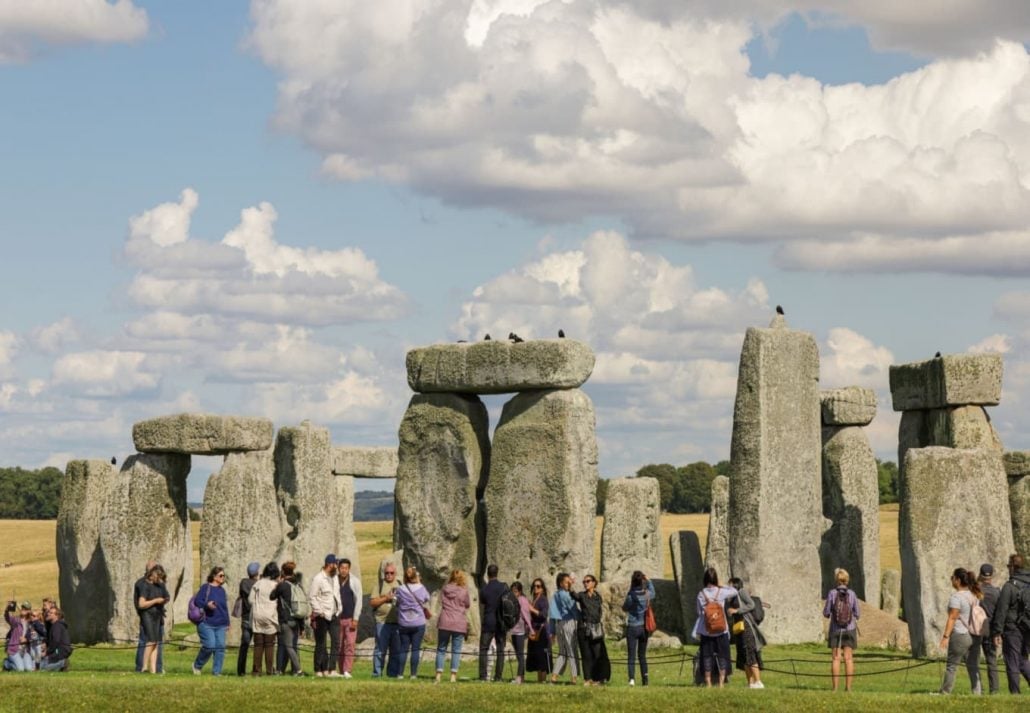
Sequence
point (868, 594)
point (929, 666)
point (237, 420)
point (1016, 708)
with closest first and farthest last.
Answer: point (1016, 708), point (929, 666), point (237, 420), point (868, 594)

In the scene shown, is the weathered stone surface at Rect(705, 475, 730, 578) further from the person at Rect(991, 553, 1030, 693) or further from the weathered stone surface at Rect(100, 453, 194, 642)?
the person at Rect(991, 553, 1030, 693)

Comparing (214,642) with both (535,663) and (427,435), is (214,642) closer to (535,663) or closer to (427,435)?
(535,663)

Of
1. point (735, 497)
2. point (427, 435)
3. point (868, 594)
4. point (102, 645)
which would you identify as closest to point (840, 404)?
point (868, 594)

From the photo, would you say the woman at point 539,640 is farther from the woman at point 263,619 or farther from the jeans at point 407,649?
the woman at point 263,619

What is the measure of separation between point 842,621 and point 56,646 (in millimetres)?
11252

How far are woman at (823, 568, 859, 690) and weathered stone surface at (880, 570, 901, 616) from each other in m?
12.2

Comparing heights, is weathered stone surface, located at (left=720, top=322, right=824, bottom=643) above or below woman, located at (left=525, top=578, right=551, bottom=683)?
above

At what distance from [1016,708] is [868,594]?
43.6ft

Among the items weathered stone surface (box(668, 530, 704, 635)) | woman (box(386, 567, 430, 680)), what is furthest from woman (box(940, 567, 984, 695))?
weathered stone surface (box(668, 530, 704, 635))

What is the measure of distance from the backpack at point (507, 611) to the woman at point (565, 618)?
2.02 ft

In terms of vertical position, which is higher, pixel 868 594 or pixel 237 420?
pixel 237 420

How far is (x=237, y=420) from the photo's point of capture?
3291 cm

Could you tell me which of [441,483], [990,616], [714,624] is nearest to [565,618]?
[714,624]

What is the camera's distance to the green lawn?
74.1 feet
